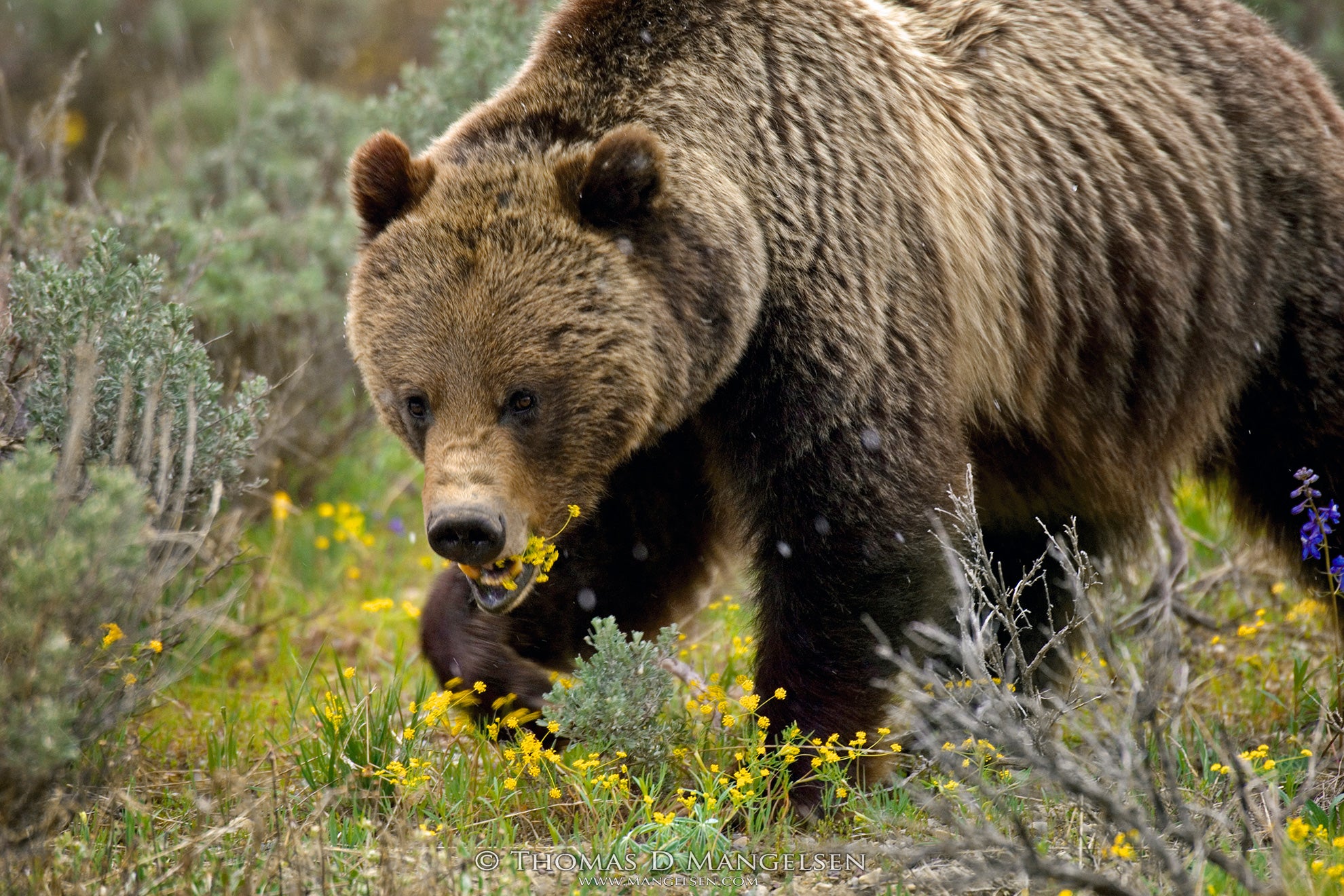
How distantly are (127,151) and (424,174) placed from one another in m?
6.43

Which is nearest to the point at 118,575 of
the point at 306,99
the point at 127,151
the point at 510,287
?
the point at 510,287

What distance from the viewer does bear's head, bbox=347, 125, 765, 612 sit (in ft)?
11.3

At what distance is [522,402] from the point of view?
3457 mm

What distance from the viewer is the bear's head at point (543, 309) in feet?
11.3

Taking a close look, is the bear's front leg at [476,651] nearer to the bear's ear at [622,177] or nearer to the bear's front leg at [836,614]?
the bear's front leg at [836,614]

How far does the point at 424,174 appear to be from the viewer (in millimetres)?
3654

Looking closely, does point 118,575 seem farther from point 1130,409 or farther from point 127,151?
point 127,151

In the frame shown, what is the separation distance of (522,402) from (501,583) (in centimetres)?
48

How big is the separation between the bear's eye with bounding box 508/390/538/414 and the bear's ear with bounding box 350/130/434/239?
2.12 feet

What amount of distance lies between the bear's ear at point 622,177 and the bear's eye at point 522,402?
1.63 feet

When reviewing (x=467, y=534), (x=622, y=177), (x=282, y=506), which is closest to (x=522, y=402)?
(x=467, y=534)

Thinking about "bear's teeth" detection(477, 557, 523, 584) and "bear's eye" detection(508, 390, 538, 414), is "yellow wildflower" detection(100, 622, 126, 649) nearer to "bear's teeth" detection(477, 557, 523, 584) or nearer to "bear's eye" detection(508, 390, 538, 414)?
"bear's teeth" detection(477, 557, 523, 584)

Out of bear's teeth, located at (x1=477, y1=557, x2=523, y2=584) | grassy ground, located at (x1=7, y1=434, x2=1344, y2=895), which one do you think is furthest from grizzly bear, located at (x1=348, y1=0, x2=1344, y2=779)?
grassy ground, located at (x1=7, y1=434, x2=1344, y2=895)

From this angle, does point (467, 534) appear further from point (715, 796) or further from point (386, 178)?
point (386, 178)
